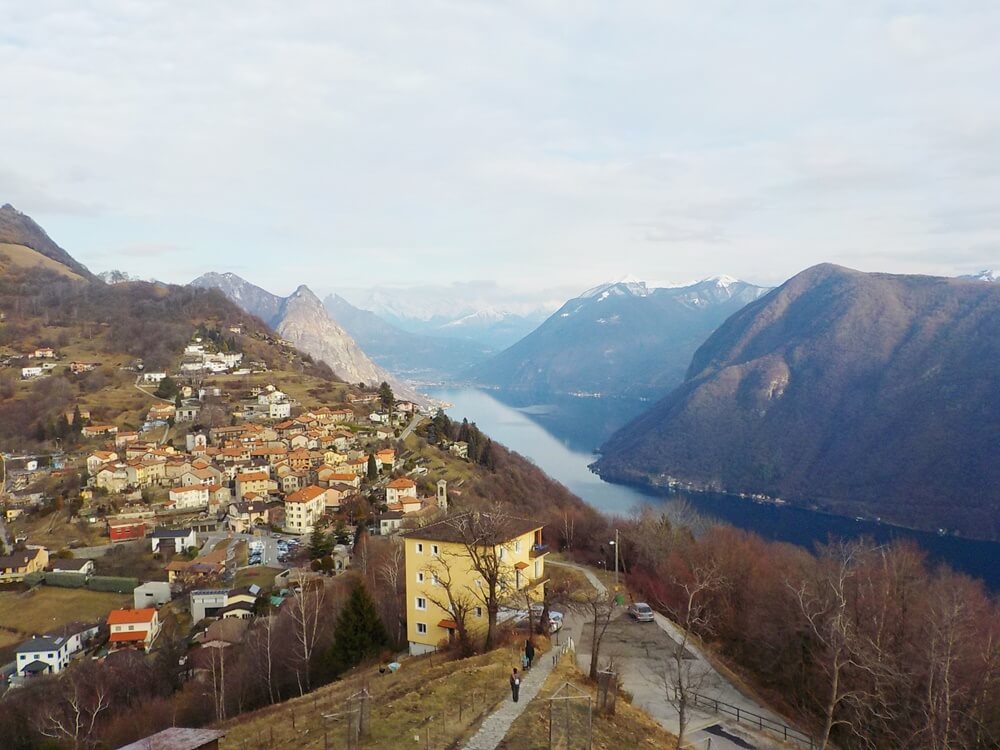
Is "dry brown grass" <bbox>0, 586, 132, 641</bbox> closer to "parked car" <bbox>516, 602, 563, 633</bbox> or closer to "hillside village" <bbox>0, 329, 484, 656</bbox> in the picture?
"hillside village" <bbox>0, 329, 484, 656</bbox>

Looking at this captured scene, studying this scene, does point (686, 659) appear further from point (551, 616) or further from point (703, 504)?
point (703, 504)

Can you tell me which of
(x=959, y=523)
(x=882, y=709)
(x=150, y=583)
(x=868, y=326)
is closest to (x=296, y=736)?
(x=882, y=709)

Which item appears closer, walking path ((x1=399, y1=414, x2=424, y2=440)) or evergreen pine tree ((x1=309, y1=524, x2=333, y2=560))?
evergreen pine tree ((x1=309, y1=524, x2=333, y2=560))

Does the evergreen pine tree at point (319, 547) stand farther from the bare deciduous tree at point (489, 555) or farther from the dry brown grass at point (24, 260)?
the dry brown grass at point (24, 260)

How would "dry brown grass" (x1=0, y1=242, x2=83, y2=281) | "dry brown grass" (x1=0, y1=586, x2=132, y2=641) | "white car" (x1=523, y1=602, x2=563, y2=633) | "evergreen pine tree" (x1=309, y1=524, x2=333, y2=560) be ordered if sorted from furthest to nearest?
"dry brown grass" (x1=0, y1=242, x2=83, y2=281) → "evergreen pine tree" (x1=309, y1=524, x2=333, y2=560) → "dry brown grass" (x1=0, y1=586, x2=132, y2=641) → "white car" (x1=523, y1=602, x2=563, y2=633)

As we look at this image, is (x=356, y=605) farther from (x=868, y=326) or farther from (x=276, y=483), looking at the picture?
(x=868, y=326)

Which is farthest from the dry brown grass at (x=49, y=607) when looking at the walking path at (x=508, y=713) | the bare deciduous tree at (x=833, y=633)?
the bare deciduous tree at (x=833, y=633)

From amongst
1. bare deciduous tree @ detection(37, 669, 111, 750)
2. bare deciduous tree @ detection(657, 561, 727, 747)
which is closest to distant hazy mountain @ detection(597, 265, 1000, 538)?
bare deciduous tree @ detection(657, 561, 727, 747)
